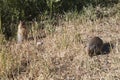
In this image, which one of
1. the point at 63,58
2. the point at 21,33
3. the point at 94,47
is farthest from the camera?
the point at 21,33

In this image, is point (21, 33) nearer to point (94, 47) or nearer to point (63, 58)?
point (63, 58)

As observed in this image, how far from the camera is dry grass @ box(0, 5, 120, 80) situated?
5.25 meters

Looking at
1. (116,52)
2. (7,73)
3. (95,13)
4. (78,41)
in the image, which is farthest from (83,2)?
(7,73)

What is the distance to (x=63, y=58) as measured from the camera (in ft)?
18.7

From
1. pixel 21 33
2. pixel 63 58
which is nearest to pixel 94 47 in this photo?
pixel 63 58

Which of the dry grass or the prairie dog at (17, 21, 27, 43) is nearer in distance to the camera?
the dry grass

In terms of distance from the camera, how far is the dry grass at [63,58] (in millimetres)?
5254

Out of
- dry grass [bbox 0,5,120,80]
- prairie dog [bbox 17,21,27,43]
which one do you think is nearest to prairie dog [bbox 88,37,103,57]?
dry grass [bbox 0,5,120,80]

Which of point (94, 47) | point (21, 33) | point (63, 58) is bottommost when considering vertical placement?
point (63, 58)

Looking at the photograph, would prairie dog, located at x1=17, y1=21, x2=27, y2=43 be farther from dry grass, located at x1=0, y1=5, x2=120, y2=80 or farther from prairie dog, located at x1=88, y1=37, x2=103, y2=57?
prairie dog, located at x1=88, y1=37, x2=103, y2=57

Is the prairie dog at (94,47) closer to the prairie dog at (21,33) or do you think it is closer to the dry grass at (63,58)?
the dry grass at (63,58)

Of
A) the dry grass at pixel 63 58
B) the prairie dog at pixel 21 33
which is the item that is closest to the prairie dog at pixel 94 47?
the dry grass at pixel 63 58

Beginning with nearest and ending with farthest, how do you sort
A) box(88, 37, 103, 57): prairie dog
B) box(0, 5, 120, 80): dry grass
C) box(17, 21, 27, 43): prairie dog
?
box(0, 5, 120, 80): dry grass → box(88, 37, 103, 57): prairie dog → box(17, 21, 27, 43): prairie dog

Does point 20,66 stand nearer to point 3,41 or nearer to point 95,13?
point 3,41
